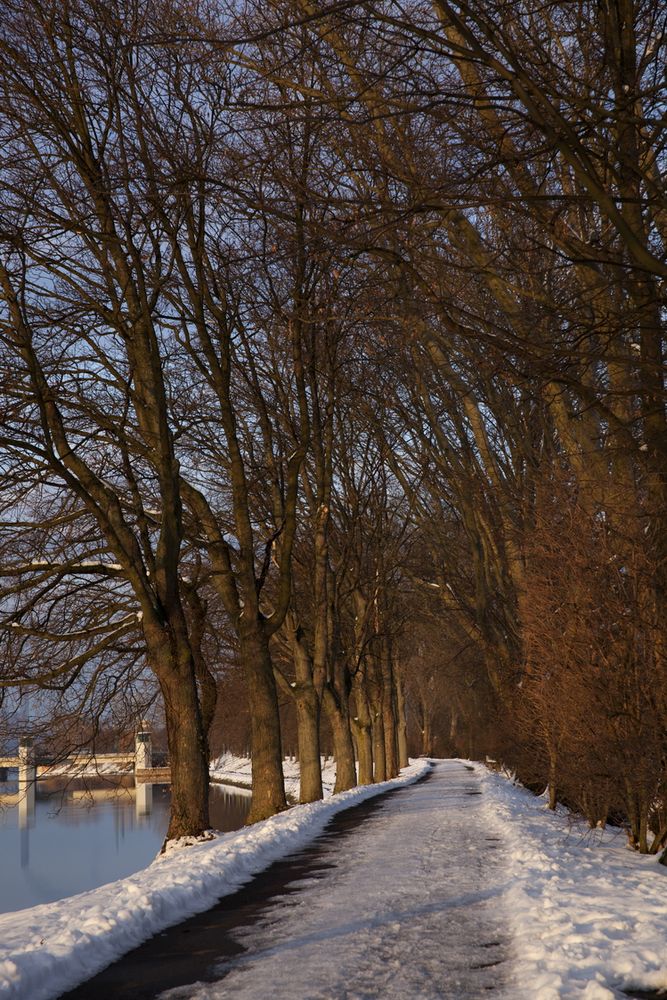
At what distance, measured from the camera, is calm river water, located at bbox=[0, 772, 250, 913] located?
24.2 meters

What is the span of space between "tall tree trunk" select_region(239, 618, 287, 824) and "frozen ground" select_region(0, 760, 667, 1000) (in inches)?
248

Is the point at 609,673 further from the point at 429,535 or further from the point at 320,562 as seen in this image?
the point at 429,535

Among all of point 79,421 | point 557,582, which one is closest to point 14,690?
point 79,421

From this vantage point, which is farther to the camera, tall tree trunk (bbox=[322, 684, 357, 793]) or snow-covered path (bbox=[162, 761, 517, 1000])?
Result: tall tree trunk (bbox=[322, 684, 357, 793])

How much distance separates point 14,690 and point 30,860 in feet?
63.8

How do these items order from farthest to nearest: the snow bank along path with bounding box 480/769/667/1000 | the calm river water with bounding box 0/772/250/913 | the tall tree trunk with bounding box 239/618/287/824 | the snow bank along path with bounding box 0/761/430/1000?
1. the calm river water with bounding box 0/772/250/913
2. the tall tree trunk with bounding box 239/618/287/824
3. the snow bank along path with bounding box 0/761/430/1000
4. the snow bank along path with bounding box 480/769/667/1000

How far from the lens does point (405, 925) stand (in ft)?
24.9

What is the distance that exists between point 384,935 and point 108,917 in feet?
6.76

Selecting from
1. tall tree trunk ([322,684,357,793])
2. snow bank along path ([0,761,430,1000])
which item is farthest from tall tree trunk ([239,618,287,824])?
tall tree trunk ([322,684,357,793])

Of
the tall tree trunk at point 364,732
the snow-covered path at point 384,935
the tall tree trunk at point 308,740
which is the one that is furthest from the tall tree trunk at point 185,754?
the tall tree trunk at point 364,732

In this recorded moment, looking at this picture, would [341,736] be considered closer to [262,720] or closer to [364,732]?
[364,732]

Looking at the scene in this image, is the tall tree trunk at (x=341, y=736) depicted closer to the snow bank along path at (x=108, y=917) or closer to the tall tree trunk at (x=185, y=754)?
the tall tree trunk at (x=185, y=754)

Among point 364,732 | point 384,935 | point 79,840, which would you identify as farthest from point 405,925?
point 79,840

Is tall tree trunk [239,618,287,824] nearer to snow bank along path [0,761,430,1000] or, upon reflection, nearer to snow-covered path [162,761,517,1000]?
snow bank along path [0,761,430,1000]
